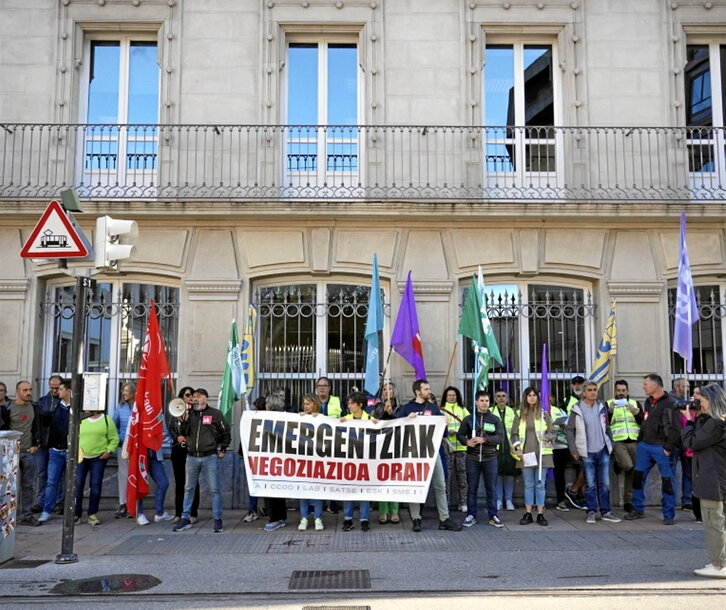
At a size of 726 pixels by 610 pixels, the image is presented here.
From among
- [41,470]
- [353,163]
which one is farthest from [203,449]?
[353,163]

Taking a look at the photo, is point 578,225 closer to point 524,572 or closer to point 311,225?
point 311,225

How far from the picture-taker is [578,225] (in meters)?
12.8

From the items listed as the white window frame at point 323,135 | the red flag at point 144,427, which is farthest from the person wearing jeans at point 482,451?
the white window frame at point 323,135

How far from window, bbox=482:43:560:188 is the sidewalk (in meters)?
5.66

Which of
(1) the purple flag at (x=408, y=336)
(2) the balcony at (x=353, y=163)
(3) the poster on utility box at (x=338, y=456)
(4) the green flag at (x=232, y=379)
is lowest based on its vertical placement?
(3) the poster on utility box at (x=338, y=456)

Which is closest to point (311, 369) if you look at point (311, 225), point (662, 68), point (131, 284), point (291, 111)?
point (311, 225)

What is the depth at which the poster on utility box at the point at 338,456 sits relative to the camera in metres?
10.1

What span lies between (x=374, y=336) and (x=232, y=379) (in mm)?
2103

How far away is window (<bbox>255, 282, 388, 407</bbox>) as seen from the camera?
1263 cm

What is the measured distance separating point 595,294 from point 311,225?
4.71m

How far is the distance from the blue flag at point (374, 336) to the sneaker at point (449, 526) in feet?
7.15

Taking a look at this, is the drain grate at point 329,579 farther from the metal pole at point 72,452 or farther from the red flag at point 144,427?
the red flag at point 144,427

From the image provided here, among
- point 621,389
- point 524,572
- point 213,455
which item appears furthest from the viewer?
point 621,389

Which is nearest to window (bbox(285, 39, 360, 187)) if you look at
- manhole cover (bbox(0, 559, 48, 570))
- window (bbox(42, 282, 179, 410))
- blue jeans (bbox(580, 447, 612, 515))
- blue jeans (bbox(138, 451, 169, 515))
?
window (bbox(42, 282, 179, 410))
